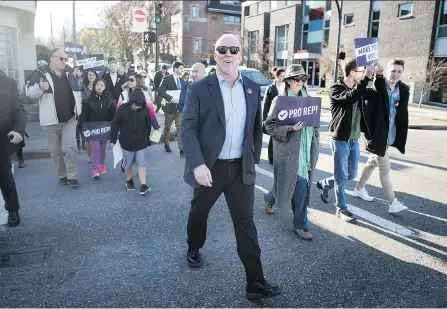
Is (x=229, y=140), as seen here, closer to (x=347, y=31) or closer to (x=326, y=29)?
(x=347, y=31)

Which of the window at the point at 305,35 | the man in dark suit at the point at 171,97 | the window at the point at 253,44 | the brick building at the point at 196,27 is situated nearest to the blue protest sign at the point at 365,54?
the man in dark suit at the point at 171,97

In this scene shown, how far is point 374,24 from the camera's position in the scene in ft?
86.1

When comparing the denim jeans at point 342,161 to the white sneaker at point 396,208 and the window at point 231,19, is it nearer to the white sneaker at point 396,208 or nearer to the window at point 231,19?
the white sneaker at point 396,208

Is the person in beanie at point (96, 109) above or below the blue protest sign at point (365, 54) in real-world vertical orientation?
below

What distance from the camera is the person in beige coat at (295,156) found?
3971mm

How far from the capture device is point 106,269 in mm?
3439

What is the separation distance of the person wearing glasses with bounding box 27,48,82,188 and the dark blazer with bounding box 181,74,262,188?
3.34 meters

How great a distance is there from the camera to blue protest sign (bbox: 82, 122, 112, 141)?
647 cm

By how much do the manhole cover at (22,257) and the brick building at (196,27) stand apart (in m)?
49.3

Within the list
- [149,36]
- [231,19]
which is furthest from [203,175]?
[231,19]

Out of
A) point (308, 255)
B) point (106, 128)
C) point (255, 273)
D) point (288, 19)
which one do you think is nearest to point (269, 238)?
point (308, 255)

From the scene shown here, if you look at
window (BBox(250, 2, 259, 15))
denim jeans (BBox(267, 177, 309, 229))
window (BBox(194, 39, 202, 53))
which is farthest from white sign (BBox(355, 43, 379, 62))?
window (BBox(194, 39, 202, 53))

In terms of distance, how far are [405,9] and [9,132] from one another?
25.1 m

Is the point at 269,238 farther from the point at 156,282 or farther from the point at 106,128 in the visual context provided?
the point at 106,128
